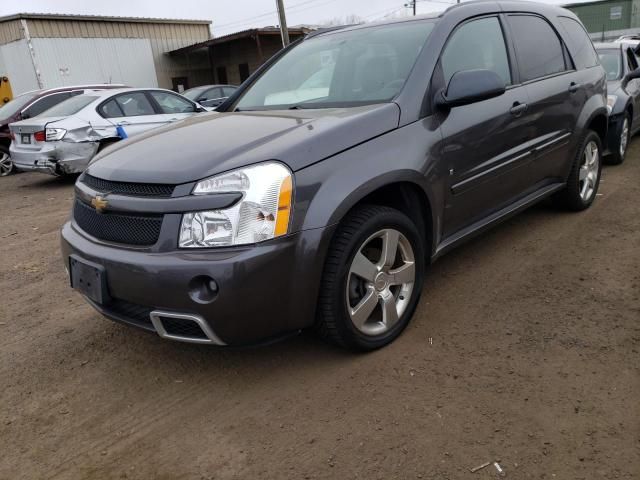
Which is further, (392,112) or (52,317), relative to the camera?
(52,317)

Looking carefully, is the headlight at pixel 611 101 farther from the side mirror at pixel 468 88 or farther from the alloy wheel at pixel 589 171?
the side mirror at pixel 468 88

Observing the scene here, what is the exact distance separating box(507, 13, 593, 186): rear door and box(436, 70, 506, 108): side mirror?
0.93 m

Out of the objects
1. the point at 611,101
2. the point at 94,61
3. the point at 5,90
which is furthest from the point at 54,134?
the point at 94,61

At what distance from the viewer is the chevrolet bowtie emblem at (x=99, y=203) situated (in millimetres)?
2545

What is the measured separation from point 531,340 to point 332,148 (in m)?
1.45

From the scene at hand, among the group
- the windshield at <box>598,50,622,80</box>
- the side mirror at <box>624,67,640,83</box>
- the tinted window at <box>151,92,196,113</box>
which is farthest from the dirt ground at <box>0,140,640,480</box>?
the tinted window at <box>151,92,196,113</box>

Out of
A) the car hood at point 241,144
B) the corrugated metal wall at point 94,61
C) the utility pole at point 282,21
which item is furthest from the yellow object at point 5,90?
the car hood at point 241,144

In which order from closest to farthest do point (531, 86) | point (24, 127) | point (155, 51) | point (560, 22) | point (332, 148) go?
point (332, 148), point (531, 86), point (560, 22), point (24, 127), point (155, 51)

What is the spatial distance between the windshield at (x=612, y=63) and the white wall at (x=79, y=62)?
18881 mm

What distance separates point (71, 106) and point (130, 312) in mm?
7250

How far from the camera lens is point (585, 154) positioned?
4637 millimetres

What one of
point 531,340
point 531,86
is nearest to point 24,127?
point 531,86

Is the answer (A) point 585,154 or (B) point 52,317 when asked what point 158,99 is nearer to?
(B) point 52,317

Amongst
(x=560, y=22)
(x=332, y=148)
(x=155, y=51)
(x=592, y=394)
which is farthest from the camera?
(x=155, y=51)
